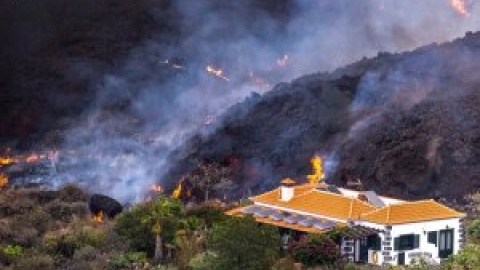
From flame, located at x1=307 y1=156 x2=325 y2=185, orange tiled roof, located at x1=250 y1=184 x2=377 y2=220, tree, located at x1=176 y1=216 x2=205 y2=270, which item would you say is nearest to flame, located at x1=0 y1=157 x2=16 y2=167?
flame, located at x1=307 y1=156 x2=325 y2=185

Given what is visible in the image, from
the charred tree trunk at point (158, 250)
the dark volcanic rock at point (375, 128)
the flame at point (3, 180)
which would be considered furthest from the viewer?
the flame at point (3, 180)

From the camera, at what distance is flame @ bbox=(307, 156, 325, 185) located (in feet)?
212

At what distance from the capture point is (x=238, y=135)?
80000 mm

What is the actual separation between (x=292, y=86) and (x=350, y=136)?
15309 millimetres

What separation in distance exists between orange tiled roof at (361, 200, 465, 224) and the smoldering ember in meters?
0.12

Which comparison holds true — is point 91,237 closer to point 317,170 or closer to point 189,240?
point 189,240

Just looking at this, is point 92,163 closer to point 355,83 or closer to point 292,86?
point 292,86

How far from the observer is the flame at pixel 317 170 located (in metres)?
64.6

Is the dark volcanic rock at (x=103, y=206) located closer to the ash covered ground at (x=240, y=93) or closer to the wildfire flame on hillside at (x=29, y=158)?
the ash covered ground at (x=240, y=93)

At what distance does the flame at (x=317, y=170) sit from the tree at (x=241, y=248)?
30.0 m

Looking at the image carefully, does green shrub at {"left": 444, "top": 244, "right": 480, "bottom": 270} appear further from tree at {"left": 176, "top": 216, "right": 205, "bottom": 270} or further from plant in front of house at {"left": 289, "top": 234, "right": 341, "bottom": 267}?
tree at {"left": 176, "top": 216, "right": 205, "bottom": 270}

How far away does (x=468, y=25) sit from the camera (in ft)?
354

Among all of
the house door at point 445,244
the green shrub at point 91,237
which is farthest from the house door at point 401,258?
the green shrub at point 91,237

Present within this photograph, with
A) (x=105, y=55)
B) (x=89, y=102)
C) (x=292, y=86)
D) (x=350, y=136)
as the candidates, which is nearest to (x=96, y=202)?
(x=350, y=136)
